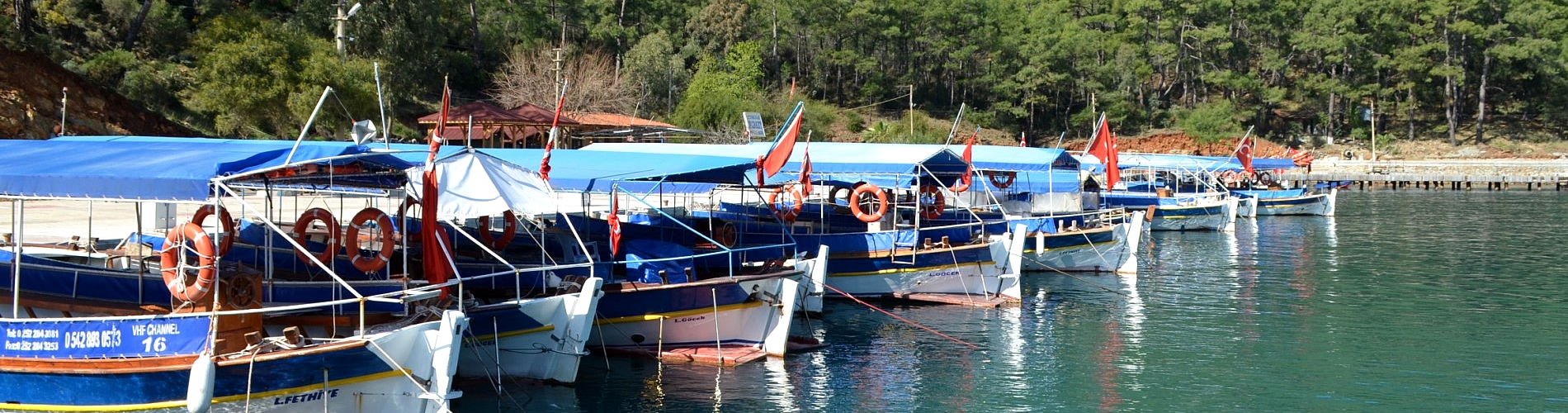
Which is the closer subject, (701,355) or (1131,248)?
(701,355)

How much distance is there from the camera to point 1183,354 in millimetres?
21219

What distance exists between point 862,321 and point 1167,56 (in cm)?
7047

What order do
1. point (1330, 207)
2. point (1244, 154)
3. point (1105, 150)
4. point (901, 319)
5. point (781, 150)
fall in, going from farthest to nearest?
point (1330, 207)
point (1244, 154)
point (1105, 150)
point (901, 319)
point (781, 150)

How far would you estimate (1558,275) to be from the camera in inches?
1266

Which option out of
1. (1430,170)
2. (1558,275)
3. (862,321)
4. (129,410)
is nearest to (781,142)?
(862,321)

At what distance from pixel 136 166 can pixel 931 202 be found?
2037 cm

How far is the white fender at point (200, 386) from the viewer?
1231 cm

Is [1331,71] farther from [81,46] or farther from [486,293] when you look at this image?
[486,293]

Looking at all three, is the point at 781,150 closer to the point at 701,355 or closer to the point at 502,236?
the point at 701,355

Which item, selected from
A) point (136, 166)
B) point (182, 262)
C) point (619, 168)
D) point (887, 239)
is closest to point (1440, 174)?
point (887, 239)

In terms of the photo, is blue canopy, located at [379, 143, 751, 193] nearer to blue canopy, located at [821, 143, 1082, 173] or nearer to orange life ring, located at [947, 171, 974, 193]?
orange life ring, located at [947, 171, 974, 193]

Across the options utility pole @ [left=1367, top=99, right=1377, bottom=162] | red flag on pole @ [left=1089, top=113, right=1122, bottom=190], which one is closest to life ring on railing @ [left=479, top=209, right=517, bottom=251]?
red flag on pole @ [left=1089, top=113, right=1122, bottom=190]

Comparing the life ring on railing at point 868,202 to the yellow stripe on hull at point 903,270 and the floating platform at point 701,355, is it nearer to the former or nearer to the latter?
the yellow stripe on hull at point 903,270

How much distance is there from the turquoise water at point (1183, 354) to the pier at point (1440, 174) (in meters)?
48.9
